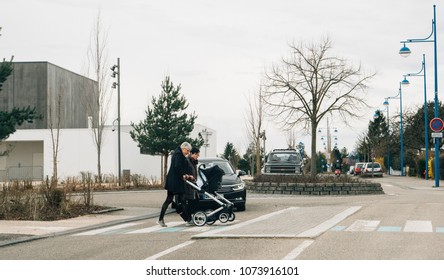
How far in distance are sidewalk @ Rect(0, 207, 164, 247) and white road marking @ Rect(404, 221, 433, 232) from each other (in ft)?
21.8

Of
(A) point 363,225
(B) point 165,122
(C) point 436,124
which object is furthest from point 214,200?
(B) point 165,122

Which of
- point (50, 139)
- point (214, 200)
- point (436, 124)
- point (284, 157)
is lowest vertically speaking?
point (214, 200)

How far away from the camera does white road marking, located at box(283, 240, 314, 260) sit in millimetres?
9219

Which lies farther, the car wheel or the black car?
the car wheel

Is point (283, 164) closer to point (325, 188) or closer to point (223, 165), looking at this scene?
point (325, 188)

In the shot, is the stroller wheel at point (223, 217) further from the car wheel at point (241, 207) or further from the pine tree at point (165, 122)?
the pine tree at point (165, 122)

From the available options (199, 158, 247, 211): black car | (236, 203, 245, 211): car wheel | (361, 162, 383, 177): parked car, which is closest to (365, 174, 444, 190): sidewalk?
(361, 162, 383, 177): parked car

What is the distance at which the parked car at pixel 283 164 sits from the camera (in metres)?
35.1

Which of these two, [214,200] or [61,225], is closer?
[214,200]

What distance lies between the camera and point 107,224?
16125mm

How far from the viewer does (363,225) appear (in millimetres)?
14031

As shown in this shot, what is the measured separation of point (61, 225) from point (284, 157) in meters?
21.1

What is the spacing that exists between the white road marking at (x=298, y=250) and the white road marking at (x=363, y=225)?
8.18 feet

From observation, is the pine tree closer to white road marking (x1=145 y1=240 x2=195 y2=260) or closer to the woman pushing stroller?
the woman pushing stroller
